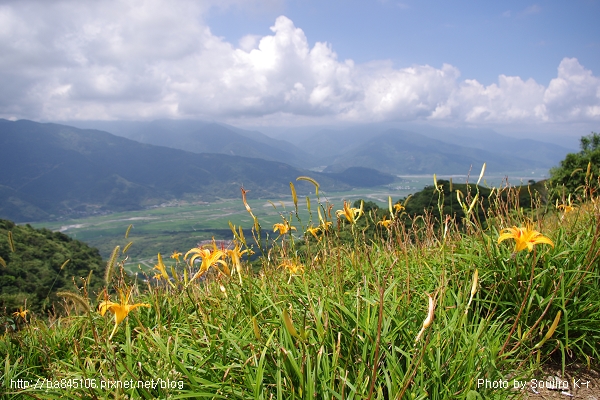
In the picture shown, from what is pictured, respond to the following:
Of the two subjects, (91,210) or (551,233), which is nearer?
(551,233)

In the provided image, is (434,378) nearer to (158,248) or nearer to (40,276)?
(40,276)

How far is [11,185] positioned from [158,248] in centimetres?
17429

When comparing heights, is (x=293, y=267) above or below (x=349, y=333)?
above

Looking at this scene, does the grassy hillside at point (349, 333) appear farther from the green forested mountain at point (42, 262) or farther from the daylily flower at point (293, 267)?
the green forested mountain at point (42, 262)

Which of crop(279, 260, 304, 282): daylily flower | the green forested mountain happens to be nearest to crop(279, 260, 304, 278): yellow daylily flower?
crop(279, 260, 304, 282): daylily flower

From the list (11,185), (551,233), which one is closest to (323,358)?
(551,233)

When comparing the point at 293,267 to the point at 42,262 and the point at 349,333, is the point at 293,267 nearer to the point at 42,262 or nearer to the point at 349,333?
the point at 349,333

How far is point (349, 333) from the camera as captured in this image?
1891 millimetres

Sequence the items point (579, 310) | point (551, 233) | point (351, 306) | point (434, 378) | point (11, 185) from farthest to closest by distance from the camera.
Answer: point (11, 185) → point (551, 233) → point (579, 310) → point (351, 306) → point (434, 378)

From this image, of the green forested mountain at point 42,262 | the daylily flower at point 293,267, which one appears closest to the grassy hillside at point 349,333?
the daylily flower at point 293,267

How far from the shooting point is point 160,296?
116 inches

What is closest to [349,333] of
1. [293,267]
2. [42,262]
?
[293,267]

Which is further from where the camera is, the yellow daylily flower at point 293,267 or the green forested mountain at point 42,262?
the green forested mountain at point 42,262

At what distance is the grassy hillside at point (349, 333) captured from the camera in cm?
161
